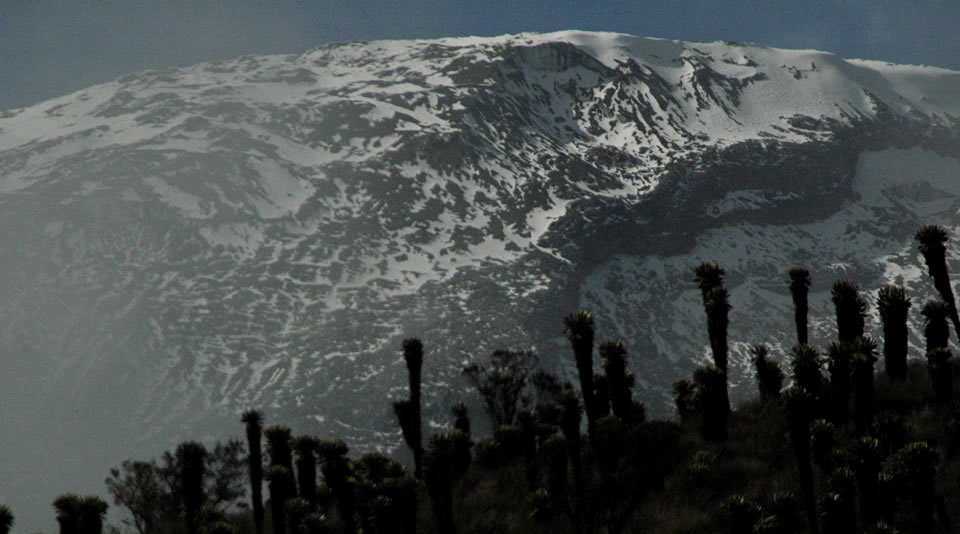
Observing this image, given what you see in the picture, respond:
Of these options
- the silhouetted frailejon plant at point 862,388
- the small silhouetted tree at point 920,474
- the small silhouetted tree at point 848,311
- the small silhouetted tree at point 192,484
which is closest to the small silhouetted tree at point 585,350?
the silhouetted frailejon plant at point 862,388

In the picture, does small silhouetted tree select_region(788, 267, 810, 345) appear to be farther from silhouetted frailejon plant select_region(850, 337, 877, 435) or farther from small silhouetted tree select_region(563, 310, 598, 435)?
silhouetted frailejon plant select_region(850, 337, 877, 435)

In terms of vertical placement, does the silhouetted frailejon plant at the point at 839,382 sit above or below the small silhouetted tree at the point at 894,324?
below

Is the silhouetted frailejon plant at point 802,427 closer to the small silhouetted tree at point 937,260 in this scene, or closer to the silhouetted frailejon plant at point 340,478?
the silhouetted frailejon plant at point 340,478

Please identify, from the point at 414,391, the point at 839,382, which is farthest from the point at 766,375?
the point at 414,391

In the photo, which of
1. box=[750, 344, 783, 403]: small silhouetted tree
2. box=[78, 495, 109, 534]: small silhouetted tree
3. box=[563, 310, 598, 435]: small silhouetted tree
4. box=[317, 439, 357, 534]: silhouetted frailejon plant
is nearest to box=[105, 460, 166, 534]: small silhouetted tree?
box=[317, 439, 357, 534]: silhouetted frailejon plant

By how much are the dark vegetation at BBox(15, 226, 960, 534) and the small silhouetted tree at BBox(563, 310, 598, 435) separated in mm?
80

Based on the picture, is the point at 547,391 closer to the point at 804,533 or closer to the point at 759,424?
the point at 759,424

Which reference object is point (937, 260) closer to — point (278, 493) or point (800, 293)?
point (800, 293)

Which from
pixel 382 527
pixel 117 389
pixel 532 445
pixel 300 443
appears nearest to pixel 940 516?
pixel 382 527

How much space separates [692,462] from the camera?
116 ft

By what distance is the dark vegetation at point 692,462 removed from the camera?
2669 centimetres

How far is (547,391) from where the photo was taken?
77.3 metres

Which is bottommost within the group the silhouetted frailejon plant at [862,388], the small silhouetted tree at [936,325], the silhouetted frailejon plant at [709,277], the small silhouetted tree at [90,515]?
the small silhouetted tree at [90,515]

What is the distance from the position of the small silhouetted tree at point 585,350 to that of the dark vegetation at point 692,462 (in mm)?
80
